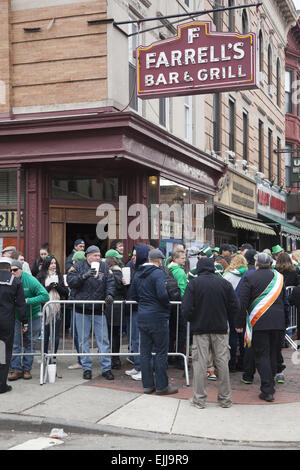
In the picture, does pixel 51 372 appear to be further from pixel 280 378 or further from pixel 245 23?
pixel 245 23

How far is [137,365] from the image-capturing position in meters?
8.74

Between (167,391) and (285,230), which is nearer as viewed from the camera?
(167,391)

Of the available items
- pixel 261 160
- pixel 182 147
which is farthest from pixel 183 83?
pixel 261 160

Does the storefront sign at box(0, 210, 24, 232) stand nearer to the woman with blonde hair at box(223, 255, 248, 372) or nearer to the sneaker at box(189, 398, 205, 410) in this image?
the woman with blonde hair at box(223, 255, 248, 372)

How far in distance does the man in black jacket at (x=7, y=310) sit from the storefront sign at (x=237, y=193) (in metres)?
10.9

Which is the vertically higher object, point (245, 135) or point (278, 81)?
point (278, 81)

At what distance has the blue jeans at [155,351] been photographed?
7.58m

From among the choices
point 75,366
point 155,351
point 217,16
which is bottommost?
point 75,366

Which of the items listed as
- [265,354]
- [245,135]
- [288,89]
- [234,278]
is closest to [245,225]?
[245,135]

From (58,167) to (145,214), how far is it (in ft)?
7.01

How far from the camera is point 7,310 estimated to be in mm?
7770

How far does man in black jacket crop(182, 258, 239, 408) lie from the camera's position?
716 cm

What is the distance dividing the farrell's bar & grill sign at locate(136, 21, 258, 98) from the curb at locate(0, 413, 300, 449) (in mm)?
7343

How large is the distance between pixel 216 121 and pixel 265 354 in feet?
41.4
